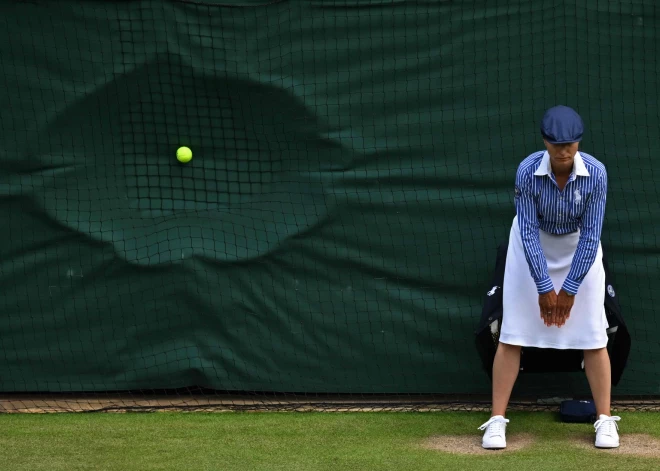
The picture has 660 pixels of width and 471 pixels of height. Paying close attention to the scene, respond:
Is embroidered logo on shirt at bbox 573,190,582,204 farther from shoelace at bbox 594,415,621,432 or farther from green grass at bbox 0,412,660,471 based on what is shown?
green grass at bbox 0,412,660,471

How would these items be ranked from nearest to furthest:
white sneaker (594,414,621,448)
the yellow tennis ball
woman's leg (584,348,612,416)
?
white sneaker (594,414,621,448)
woman's leg (584,348,612,416)
the yellow tennis ball

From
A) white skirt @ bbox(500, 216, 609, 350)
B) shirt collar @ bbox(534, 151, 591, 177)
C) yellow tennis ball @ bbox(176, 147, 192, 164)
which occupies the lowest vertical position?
white skirt @ bbox(500, 216, 609, 350)

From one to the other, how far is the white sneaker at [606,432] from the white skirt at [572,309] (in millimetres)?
345

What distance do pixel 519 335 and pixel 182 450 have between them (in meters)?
1.67

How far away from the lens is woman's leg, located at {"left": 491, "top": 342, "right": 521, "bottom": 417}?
205 inches

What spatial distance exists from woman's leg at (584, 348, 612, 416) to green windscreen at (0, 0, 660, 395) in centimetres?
76

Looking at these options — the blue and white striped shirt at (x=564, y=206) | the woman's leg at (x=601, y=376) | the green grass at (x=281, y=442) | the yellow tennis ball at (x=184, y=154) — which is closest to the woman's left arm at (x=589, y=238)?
the blue and white striped shirt at (x=564, y=206)

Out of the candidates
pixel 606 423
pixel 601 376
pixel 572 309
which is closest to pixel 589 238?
pixel 572 309

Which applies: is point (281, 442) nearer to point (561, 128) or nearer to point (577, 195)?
point (577, 195)

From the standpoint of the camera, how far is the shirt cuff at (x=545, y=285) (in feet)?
16.2

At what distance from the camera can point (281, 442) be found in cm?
525

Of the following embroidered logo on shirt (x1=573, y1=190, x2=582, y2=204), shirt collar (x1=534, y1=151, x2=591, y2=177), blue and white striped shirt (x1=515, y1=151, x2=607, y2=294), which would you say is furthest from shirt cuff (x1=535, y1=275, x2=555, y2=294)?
shirt collar (x1=534, y1=151, x2=591, y2=177)

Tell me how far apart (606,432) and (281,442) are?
153 cm

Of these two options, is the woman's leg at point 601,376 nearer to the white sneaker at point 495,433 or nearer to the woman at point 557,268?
the woman at point 557,268
